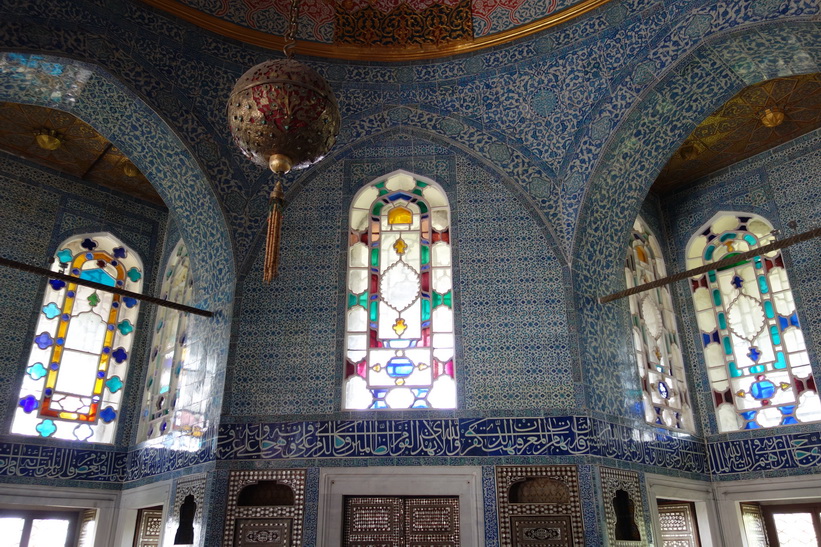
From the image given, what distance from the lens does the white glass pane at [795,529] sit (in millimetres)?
5453

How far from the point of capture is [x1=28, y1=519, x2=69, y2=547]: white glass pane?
564 centimetres

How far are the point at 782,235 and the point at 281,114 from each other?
4.68 metres

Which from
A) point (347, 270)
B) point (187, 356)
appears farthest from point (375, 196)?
point (187, 356)

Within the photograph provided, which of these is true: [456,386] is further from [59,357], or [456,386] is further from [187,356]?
[59,357]

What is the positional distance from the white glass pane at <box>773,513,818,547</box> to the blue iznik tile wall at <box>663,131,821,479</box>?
19.1 inches

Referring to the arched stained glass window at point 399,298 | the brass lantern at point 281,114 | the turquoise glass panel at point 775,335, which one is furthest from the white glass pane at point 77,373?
the turquoise glass panel at point 775,335

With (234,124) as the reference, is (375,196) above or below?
above

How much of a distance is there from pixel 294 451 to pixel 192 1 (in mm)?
3440

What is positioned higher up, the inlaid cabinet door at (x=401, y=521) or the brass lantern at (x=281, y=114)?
the brass lantern at (x=281, y=114)

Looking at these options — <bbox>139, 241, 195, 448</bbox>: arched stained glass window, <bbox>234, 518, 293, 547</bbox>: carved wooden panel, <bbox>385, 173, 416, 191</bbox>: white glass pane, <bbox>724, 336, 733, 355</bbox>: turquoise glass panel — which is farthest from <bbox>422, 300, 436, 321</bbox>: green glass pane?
<bbox>724, 336, 733, 355</bbox>: turquoise glass panel

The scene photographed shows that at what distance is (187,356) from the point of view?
5621mm

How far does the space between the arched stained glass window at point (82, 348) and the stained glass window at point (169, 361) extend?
266 mm

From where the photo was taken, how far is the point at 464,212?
18.1 feet

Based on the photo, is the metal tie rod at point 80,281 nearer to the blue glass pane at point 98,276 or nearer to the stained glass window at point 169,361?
the stained glass window at point 169,361
